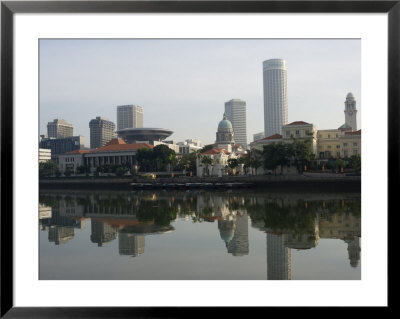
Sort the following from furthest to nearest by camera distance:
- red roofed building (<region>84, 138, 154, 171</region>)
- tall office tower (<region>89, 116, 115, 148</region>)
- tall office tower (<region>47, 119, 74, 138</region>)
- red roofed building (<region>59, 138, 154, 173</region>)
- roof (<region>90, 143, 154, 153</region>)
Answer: tall office tower (<region>89, 116, 115, 148</region>), roof (<region>90, 143, 154, 153</region>), red roofed building (<region>84, 138, 154, 171</region>), red roofed building (<region>59, 138, 154, 173</region>), tall office tower (<region>47, 119, 74, 138</region>)

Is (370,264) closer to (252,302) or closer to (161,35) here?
(252,302)

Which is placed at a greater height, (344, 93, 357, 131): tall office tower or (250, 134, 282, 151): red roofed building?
(344, 93, 357, 131): tall office tower

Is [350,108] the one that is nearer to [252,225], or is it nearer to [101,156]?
[252,225]

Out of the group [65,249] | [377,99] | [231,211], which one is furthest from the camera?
[231,211]

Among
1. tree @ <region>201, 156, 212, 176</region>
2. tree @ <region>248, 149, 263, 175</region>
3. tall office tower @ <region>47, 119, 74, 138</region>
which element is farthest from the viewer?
tall office tower @ <region>47, 119, 74, 138</region>

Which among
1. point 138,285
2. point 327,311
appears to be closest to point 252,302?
point 327,311

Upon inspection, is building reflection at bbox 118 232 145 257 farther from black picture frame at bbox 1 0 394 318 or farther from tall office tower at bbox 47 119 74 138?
tall office tower at bbox 47 119 74 138

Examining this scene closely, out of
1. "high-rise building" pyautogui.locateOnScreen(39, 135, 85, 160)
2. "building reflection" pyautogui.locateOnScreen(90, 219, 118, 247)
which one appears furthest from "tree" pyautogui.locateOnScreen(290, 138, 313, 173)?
"high-rise building" pyautogui.locateOnScreen(39, 135, 85, 160)
